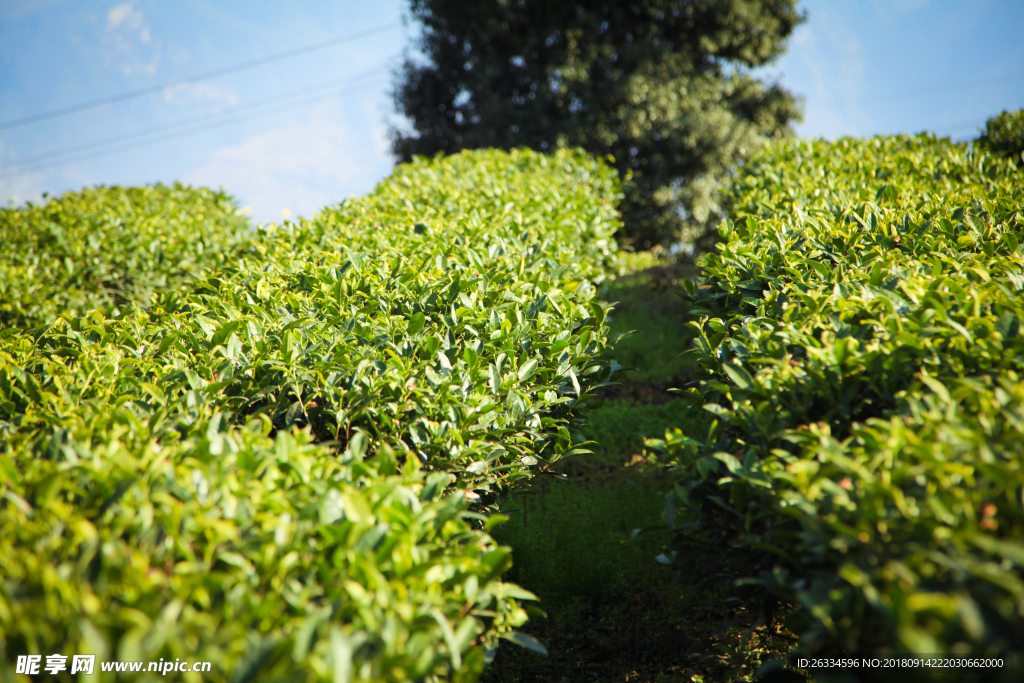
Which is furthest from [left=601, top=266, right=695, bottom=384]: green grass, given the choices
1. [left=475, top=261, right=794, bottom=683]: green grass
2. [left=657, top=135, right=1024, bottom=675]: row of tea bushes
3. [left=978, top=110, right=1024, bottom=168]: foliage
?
[left=978, top=110, right=1024, bottom=168]: foliage

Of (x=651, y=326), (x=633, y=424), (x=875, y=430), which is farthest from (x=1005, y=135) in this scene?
(x=875, y=430)

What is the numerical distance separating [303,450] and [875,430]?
1850mm

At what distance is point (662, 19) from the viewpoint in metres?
15.9

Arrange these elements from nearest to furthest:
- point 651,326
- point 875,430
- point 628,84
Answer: point 875,430 → point 651,326 → point 628,84

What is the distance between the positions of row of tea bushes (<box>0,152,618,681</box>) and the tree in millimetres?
11971

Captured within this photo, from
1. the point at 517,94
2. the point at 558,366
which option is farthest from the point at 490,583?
the point at 517,94

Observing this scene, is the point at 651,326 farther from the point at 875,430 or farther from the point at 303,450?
the point at 303,450

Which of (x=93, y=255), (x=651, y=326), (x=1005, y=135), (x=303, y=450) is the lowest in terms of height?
(x=303, y=450)

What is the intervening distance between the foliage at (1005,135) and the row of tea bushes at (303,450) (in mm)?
7642

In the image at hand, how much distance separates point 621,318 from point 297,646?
7.05 metres

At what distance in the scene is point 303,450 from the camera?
185 centimetres

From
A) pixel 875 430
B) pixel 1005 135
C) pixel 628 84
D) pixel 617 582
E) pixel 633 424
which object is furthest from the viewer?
pixel 628 84

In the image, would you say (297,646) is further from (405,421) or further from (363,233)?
(363,233)

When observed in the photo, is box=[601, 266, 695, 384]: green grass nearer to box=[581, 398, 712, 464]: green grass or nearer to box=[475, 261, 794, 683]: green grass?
box=[581, 398, 712, 464]: green grass
